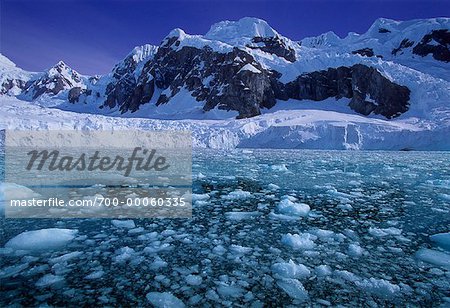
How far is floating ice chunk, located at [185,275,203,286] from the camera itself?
120 inches

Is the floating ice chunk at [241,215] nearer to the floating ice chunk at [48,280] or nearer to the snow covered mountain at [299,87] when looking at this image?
the floating ice chunk at [48,280]

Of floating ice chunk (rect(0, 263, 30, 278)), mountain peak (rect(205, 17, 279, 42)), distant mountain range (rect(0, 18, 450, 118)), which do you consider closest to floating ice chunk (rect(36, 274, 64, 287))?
floating ice chunk (rect(0, 263, 30, 278))

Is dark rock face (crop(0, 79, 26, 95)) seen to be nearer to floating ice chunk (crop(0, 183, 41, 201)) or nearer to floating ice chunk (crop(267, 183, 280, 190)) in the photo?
floating ice chunk (crop(0, 183, 41, 201))

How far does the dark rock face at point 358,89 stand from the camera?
41.6 m

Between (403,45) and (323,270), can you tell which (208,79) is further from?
(323,270)

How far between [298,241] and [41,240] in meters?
3.35

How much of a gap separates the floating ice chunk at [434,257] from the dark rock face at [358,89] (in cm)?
4197

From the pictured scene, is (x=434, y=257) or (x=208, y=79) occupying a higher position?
(x=208, y=79)

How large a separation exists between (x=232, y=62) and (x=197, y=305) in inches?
2125

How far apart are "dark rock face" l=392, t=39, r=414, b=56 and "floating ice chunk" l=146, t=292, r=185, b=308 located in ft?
227

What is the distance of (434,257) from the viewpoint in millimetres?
3738

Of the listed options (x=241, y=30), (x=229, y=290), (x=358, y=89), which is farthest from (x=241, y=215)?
(x=241, y=30)

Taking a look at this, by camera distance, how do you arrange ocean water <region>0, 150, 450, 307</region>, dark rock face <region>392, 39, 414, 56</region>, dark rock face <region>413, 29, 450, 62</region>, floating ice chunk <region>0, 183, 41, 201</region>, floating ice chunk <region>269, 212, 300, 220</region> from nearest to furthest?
ocean water <region>0, 150, 450, 307</region> → floating ice chunk <region>269, 212, 300, 220</region> → floating ice chunk <region>0, 183, 41, 201</region> → dark rock face <region>413, 29, 450, 62</region> → dark rock face <region>392, 39, 414, 56</region>

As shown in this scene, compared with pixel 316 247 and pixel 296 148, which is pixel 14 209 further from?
pixel 296 148
